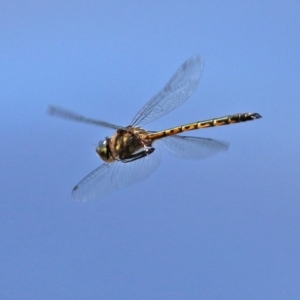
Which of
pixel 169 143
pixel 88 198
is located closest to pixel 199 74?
pixel 169 143

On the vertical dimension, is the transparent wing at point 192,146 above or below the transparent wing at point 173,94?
below

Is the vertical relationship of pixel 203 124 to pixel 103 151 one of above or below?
above

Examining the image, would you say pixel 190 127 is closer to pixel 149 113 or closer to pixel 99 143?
pixel 149 113

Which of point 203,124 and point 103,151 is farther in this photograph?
point 203,124
